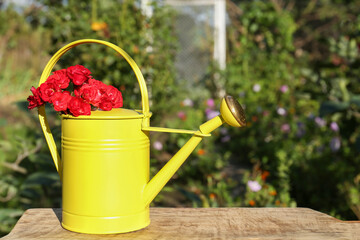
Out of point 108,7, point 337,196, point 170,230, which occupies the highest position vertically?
point 108,7

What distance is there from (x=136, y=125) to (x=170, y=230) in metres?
0.31

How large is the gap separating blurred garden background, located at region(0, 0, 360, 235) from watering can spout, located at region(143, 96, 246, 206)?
109cm

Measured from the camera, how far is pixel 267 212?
147cm

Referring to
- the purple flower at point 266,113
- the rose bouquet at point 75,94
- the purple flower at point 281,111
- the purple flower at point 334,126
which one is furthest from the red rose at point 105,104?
the purple flower at point 266,113

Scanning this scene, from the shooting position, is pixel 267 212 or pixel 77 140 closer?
pixel 77 140

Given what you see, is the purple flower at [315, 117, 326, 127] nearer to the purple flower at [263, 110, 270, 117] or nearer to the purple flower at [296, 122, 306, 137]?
the purple flower at [296, 122, 306, 137]

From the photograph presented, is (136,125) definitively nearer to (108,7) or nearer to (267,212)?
(267,212)

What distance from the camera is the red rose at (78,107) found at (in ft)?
4.00

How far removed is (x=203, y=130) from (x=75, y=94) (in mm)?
363

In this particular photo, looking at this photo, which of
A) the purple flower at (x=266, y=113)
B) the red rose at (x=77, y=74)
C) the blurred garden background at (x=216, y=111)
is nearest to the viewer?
the red rose at (x=77, y=74)

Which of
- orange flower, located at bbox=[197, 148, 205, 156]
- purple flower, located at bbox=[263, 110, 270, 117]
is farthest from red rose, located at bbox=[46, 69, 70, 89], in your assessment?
purple flower, located at bbox=[263, 110, 270, 117]

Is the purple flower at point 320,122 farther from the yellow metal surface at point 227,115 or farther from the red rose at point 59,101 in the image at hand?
the red rose at point 59,101

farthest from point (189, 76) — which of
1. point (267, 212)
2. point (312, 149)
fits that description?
point (267, 212)

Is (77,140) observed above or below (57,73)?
below
